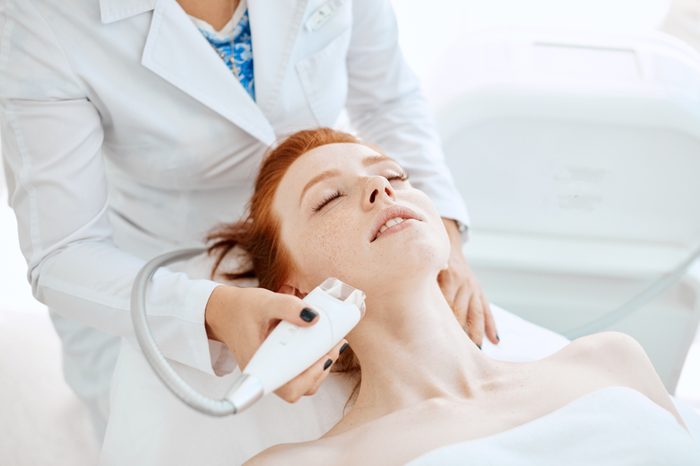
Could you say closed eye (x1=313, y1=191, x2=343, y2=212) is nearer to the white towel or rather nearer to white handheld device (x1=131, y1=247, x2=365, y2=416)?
white handheld device (x1=131, y1=247, x2=365, y2=416)

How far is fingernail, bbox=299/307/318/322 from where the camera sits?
1111mm

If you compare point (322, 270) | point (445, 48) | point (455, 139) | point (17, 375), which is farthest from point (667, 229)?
point (17, 375)

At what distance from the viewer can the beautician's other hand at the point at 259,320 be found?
3.66ft

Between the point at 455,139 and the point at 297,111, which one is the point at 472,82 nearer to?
the point at 455,139

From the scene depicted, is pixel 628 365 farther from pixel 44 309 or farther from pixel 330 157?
pixel 44 309

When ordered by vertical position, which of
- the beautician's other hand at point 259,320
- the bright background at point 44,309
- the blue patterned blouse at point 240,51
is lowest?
the bright background at point 44,309

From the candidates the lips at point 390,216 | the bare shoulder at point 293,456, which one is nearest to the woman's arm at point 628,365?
the lips at point 390,216

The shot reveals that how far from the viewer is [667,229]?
2.04m

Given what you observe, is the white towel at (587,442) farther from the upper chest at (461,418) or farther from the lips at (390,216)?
the lips at (390,216)

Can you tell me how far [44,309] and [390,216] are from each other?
94cm

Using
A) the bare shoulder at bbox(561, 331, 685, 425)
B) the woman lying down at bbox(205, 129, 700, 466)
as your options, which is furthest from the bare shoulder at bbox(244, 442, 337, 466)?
the bare shoulder at bbox(561, 331, 685, 425)

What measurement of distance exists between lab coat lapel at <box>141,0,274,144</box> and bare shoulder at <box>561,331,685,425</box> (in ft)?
2.21

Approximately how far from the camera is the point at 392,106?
1871 millimetres

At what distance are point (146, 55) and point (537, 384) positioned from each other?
0.82 meters
